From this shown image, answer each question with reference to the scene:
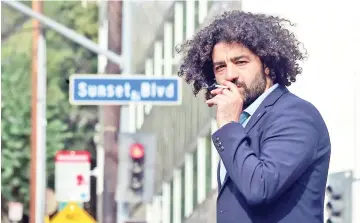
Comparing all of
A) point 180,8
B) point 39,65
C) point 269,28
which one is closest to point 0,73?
point 39,65

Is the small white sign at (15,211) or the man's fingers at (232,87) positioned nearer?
the man's fingers at (232,87)

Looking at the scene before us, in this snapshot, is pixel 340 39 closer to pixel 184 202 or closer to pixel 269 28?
pixel 269 28

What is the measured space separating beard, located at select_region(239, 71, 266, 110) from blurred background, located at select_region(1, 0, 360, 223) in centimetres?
60

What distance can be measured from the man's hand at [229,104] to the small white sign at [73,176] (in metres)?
9.93

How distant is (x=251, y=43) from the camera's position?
7.66 feet

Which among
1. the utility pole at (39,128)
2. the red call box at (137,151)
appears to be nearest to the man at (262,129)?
the red call box at (137,151)

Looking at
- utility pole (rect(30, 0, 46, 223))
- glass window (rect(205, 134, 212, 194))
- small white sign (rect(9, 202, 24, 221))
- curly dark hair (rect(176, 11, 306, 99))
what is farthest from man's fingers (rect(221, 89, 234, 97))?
small white sign (rect(9, 202, 24, 221))

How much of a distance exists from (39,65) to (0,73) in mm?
3782

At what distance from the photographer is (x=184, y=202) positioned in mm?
16141

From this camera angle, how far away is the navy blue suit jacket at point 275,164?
2195mm

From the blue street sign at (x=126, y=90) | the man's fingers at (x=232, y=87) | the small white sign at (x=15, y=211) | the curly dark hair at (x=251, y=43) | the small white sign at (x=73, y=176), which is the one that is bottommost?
the small white sign at (x=15, y=211)

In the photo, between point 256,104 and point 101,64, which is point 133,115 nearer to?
point 101,64

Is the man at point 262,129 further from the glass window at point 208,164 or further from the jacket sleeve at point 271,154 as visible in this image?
the glass window at point 208,164

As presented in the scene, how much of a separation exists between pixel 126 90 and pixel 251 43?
8.71m
